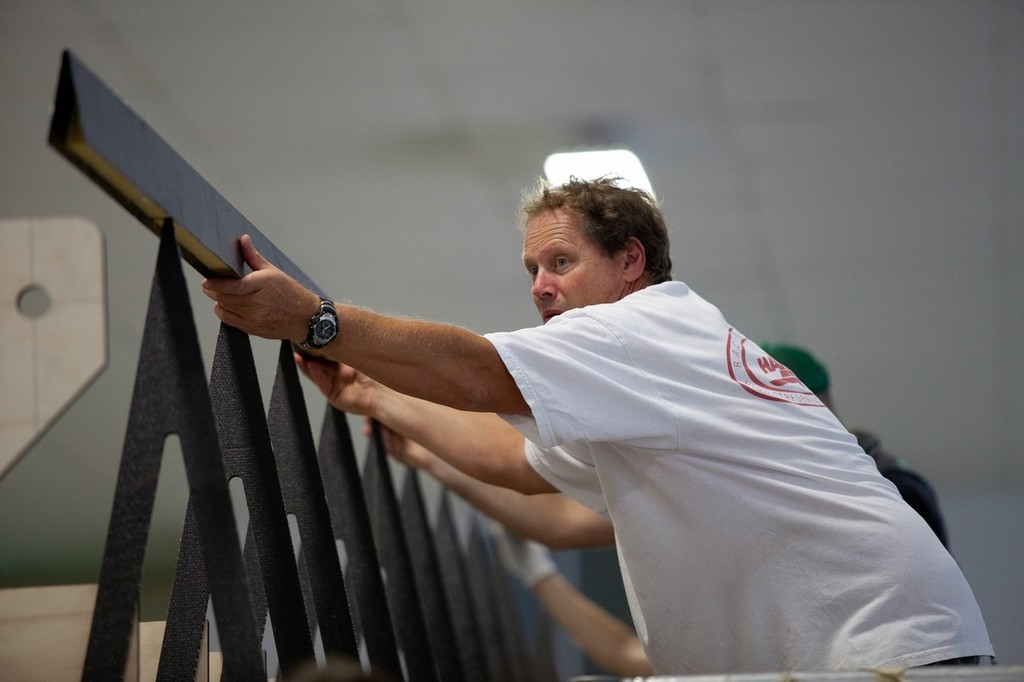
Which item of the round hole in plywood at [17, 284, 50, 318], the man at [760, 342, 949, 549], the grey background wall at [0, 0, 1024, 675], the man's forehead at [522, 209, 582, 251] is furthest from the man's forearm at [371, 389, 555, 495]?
the round hole in plywood at [17, 284, 50, 318]

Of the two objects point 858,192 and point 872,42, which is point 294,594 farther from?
point 858,192

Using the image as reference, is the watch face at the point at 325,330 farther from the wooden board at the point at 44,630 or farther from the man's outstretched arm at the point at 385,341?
the wooden board at the point at 44,630

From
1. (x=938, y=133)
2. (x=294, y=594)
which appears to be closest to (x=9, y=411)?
(x=294, y=594)

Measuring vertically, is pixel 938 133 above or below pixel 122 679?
above

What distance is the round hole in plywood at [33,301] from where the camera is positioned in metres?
1.33

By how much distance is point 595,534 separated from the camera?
302cm

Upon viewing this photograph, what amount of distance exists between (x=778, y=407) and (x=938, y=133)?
2.47m

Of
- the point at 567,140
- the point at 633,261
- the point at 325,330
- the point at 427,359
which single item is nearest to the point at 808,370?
the point at 633,261

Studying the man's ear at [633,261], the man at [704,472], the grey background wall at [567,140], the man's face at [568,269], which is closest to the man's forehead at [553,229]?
the man's face at [568,269]

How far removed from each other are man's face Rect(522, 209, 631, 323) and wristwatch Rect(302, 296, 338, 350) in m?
0.66

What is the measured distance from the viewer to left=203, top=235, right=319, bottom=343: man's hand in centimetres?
158

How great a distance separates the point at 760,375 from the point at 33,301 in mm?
1148

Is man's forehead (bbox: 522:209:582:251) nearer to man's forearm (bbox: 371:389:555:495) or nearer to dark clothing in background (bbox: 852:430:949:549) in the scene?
man's forearm (bbox: 371:389:555:495)

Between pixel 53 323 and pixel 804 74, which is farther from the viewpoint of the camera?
pixel 804 74
